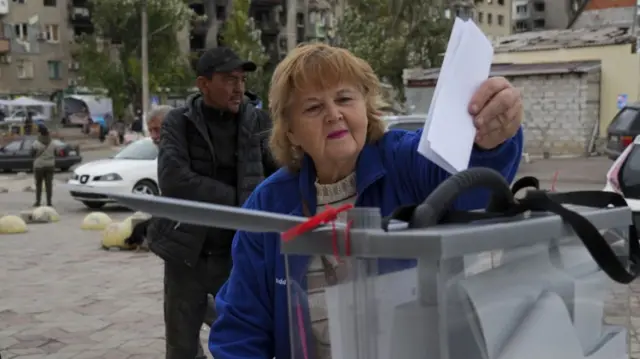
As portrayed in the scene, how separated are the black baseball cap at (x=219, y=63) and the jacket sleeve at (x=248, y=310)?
2.13m

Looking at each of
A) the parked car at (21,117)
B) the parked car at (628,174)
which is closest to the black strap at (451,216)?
the parked car at (628,174)

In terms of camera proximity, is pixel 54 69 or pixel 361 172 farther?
pixel 54 69

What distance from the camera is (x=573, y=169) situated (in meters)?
24.1

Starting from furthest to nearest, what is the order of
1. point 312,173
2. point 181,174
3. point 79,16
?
point 79,16
point 181,174
point 312,173

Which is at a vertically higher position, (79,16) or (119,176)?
(79,16)

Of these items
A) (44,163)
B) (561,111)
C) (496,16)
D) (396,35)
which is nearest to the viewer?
(44,163)

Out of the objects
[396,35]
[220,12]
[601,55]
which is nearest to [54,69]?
[220,12]

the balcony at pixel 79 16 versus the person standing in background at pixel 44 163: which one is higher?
the balcony at pixel 79 16

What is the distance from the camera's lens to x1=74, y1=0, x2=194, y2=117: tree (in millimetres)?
44469

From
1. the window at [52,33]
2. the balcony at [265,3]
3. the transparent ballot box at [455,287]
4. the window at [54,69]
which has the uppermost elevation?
the balcony at [265,3]

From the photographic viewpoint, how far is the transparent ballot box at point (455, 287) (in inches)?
47.3

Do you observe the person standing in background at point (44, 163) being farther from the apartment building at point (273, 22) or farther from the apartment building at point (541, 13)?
the apartment building at point (541, 13)

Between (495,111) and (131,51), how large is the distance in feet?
154

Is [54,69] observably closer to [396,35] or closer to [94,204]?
[396,35]
